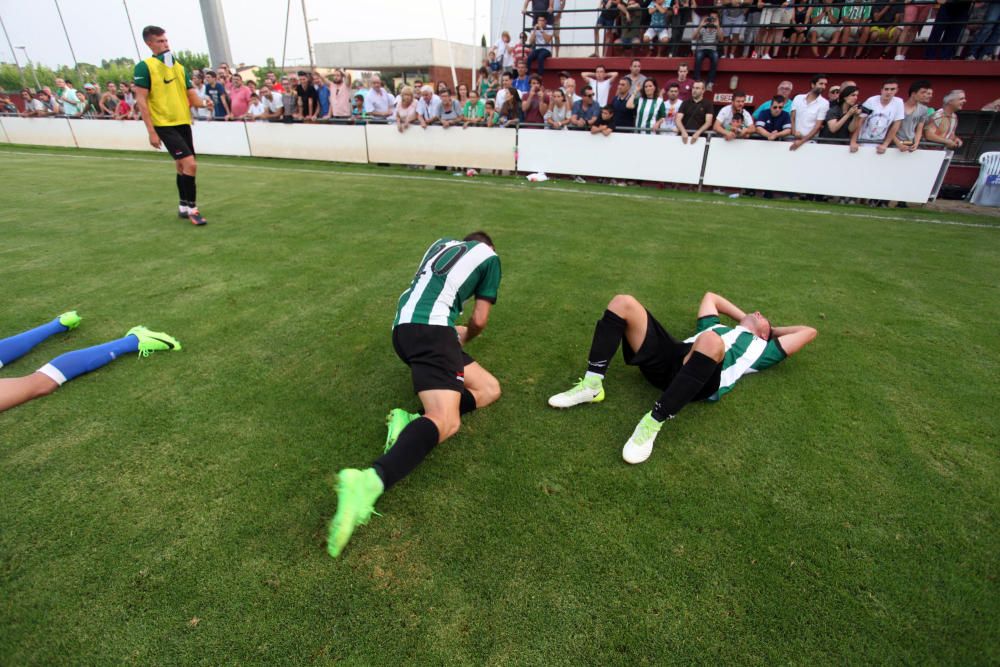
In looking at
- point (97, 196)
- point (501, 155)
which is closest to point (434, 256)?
point (97, 196)

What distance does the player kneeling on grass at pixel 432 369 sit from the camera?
1939 mm

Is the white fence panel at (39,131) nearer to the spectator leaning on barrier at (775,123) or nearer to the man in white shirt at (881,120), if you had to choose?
the spectator leaning on barrier at (775,123)

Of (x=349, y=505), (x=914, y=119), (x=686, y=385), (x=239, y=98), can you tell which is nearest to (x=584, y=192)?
(x=914, y=119)

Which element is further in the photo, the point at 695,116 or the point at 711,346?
the point at 695,116

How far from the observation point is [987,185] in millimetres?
9984

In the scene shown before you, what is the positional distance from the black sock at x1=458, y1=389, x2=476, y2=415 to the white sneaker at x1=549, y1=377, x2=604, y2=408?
45 centimetres

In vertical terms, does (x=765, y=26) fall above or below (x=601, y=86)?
above

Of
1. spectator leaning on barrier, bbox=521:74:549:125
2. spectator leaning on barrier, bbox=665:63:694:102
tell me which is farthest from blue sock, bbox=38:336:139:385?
spectator leaning on barrier, bbox=665:63:694:102

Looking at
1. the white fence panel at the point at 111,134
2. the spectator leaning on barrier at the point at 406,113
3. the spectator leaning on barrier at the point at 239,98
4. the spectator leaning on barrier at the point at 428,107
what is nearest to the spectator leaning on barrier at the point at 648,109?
the spectator leaning on barrier at the point at 428,107

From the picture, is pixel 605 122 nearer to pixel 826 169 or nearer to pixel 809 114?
pixel 809 114

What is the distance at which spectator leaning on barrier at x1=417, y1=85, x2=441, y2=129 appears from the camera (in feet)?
38.7

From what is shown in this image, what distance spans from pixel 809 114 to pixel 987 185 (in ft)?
14.2

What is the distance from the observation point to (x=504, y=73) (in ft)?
45.1

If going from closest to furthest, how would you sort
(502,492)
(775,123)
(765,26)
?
(502,492) → (775,123) → (765,26)
